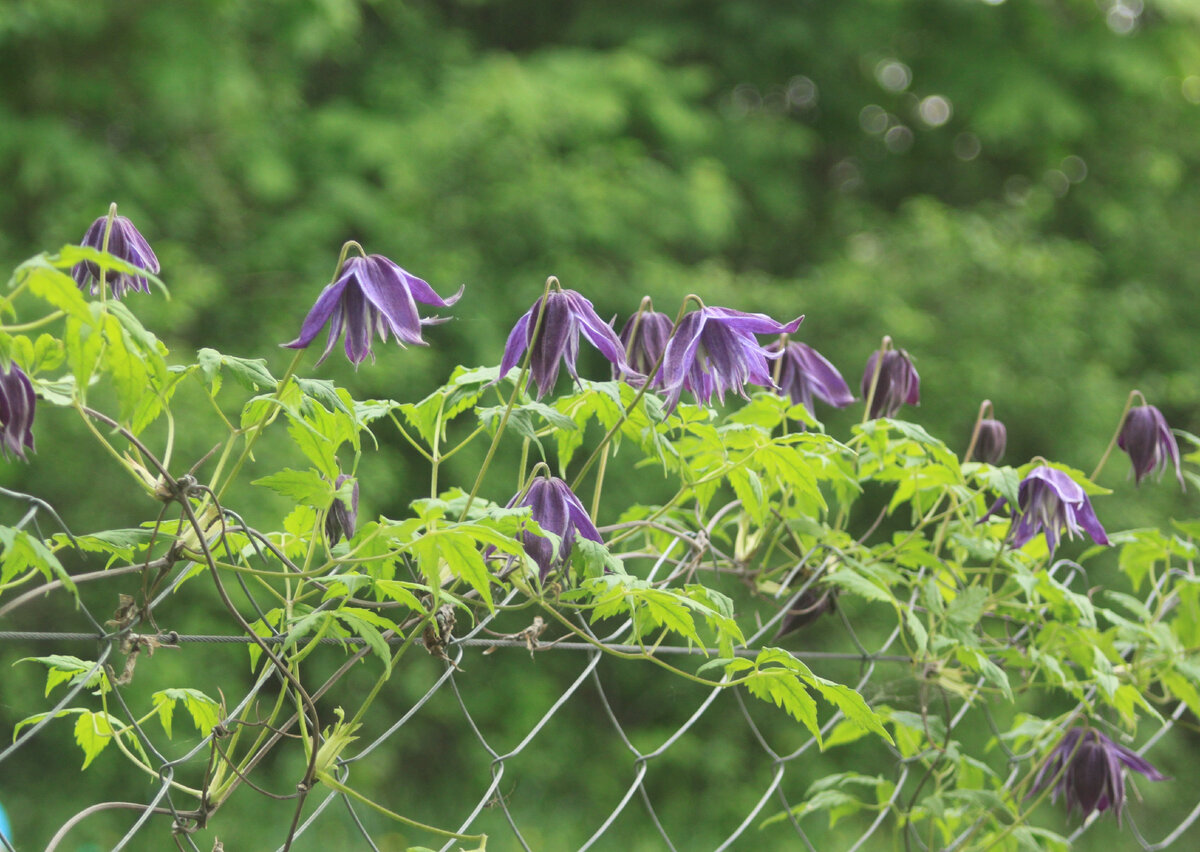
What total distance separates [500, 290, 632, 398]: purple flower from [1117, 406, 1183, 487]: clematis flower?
0.72 meters

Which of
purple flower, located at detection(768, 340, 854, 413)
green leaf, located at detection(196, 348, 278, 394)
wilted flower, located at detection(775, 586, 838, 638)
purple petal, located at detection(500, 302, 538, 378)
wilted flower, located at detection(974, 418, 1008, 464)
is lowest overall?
wilted flower, located at detection(775, 586, 838, 638)

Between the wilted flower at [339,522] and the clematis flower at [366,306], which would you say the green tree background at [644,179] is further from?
the clematis flower at [366,306]

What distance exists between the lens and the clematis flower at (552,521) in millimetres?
871

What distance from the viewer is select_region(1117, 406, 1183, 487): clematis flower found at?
50.2 inches

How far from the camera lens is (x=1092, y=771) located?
130 cm

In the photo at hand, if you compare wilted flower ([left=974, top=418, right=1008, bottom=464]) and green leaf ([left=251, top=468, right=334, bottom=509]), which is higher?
green leaf ([left=251, top=468, right=334, bottom=509])

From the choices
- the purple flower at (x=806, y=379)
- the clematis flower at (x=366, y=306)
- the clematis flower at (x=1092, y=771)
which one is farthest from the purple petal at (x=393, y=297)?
the clematis flower at (x=1092, y=771)

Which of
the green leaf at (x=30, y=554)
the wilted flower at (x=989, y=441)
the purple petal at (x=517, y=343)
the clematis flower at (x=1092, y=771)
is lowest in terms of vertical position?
the clematis flower at (x=1092, y=771)

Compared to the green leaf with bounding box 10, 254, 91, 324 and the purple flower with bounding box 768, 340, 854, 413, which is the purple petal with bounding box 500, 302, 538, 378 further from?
the purple flower with bounding box 768, 340, 854, 413

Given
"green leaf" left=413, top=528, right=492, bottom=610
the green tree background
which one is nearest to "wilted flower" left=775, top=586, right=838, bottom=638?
"green leaf" left=413, top=528, right=492, bottom=610

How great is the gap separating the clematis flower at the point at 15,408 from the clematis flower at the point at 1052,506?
86cm

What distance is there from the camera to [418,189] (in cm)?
361

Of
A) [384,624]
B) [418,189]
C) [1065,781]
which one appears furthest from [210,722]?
[418,189]

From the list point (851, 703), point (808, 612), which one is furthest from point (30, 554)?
point (808, 612)
